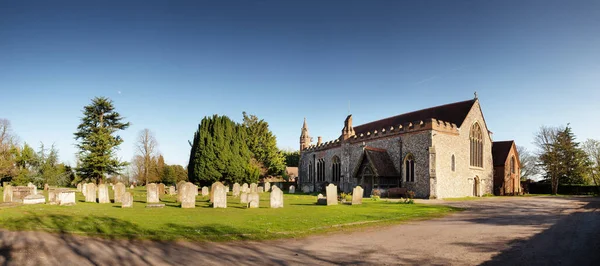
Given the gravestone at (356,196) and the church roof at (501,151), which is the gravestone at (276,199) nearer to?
the gravestone at (356,196)

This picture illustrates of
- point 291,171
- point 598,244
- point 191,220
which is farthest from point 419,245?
point 291,171

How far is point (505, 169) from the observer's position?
35.2 metres

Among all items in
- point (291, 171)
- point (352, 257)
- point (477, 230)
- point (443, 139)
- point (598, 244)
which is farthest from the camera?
point (291, 171)

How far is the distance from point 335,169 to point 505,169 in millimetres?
17930

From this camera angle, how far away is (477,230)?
10438 mm

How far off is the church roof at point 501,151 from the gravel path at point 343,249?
92.6 ft

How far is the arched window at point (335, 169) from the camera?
129 ft

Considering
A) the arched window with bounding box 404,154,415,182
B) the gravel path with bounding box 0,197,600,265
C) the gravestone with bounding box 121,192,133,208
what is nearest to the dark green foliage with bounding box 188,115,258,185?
the arched window with bounding box 404,154,415,182

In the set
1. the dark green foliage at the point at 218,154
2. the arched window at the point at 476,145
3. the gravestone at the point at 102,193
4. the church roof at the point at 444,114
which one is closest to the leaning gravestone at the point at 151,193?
the gravestone at the point at 102,193

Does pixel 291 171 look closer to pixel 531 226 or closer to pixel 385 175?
pixel 385 175

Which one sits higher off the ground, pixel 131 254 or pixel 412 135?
pixel 412 135

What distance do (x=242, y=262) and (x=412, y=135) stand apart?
999 inches

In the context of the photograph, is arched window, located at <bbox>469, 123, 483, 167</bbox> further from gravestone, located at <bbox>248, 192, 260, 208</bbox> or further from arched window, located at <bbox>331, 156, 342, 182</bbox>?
gravestone, located at <bbox>248, 192, 260, 208</bbox>

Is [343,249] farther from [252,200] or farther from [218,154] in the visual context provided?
[218,154]
